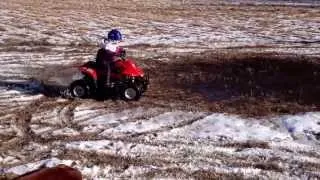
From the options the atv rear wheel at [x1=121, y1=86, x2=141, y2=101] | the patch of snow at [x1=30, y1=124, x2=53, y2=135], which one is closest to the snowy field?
the patch of snow at [x1=30, y1=124, x2=53, y2=135]

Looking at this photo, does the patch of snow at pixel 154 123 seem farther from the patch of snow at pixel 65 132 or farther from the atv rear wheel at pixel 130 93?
the atv rear wheel at pixel 130 93

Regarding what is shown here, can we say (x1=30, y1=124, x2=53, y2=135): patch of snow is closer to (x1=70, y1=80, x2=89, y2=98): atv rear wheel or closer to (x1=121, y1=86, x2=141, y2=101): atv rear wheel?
(x1=70, y1=80, x2=89, y2=98): atv rear wheel

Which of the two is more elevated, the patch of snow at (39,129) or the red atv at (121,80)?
the red atv at (121,80)

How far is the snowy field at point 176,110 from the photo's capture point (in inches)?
305

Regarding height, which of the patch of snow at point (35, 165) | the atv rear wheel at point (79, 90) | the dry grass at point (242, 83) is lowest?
the dry grass at point (242, 83)

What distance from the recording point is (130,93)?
10.7 m

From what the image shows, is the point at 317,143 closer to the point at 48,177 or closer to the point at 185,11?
the point at 48,177

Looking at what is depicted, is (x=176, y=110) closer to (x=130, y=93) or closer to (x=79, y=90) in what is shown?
(x=130, y=93)

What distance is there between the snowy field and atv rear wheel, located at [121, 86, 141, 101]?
15cm

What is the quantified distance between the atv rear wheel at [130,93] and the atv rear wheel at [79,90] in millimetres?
662

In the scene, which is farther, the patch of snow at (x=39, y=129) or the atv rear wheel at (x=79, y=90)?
the atv rear wheel at (x=79, y=90)

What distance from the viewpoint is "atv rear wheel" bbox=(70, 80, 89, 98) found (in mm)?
10875

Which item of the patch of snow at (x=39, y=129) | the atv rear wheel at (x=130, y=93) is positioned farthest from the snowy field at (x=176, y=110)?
the atv rear wheel at (x=130, y=93)

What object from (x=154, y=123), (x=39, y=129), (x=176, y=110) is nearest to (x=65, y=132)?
(x=39, y=129)
